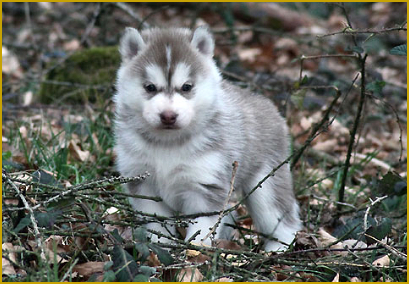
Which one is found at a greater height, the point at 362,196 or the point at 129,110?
the point at 129,110

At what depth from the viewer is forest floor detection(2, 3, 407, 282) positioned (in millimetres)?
3365

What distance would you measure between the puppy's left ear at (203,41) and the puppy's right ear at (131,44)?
0.36 metres

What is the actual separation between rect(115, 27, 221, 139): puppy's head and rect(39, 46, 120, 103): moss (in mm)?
3036

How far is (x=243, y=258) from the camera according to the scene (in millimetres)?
3684

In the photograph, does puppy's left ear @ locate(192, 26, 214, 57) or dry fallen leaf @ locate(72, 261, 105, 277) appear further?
puppy's left ear @ locate(192, 26, 214, 57)

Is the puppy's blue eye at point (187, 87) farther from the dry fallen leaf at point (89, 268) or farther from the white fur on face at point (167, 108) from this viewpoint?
the dry fallen leaf at point (89, 268)

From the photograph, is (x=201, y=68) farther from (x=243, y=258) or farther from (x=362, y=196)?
(x=362, y=196)

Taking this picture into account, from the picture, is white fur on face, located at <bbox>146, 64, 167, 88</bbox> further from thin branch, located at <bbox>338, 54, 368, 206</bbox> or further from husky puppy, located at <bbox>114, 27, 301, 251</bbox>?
thin branch, located at <bbox>338, 54, 368, 206</bbox>

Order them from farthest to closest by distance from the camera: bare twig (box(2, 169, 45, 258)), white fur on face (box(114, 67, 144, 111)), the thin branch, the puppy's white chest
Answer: the thin branch → the puppy's white chest → white fur on face (box(114, 67, 144, 111)) → bare twig (box(2, 169, 45, 258))

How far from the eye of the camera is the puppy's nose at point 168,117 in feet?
12.0

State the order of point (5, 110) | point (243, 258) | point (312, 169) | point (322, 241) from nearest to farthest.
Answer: point (243, 258), point (322, 241), point (312, 169), point (5, 110)

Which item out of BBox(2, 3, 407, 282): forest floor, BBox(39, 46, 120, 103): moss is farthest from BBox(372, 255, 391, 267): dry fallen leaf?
BBox(39, 46, 120, 103): moss

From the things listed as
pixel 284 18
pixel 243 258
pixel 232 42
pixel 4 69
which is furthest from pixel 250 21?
pixel 243 258

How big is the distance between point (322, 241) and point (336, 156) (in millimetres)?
2344
